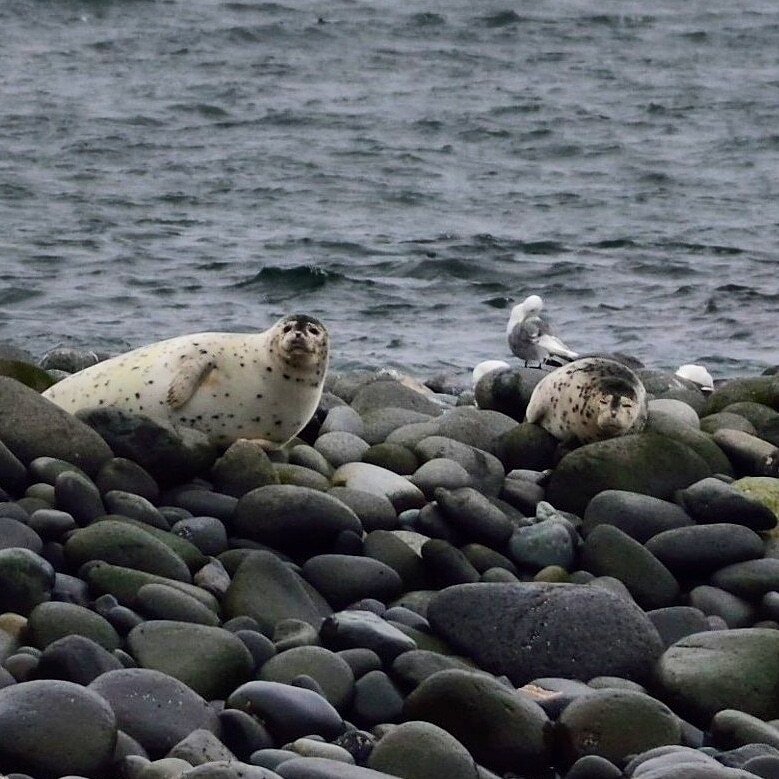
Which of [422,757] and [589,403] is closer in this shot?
[422,757]

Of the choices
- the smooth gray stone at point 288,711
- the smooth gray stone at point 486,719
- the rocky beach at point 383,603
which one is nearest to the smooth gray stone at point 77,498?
the rocky beach at point 383,603

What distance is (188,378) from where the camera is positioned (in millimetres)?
6020

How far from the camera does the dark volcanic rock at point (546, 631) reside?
4.53 meters

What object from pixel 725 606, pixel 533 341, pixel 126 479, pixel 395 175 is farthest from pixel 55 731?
pixel 395 175

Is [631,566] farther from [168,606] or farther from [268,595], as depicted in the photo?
[168,606]

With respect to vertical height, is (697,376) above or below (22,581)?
below

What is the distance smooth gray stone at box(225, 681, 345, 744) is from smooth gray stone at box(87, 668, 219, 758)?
0.31 feet

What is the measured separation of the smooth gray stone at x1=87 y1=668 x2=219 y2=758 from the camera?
12.3 feet

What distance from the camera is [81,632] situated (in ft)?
13.6

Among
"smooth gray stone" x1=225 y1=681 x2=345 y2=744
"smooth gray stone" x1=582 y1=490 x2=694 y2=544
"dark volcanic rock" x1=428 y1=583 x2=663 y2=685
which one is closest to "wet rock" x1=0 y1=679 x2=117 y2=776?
"smooth gray stone" x1=225 y1=681 x2=345 y2=744

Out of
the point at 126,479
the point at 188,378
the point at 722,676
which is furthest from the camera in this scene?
the point at 188,378

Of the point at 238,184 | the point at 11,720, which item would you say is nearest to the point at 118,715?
the point at 11,720

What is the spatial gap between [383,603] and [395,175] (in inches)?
501

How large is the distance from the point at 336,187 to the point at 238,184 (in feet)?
3.03
